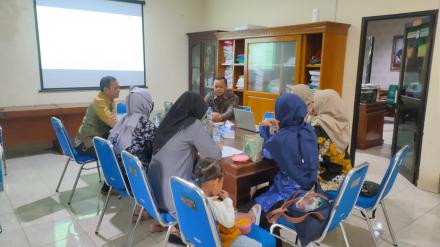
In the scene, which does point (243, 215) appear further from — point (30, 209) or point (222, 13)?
point (222, 13)

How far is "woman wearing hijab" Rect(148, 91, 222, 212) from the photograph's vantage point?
1932 mm

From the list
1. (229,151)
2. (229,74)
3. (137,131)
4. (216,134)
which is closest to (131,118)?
(137,131)

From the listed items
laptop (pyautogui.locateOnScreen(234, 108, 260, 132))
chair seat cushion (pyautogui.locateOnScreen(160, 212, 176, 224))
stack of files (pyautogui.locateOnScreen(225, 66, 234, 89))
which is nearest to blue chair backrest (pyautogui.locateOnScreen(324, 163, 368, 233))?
chair seat cushion (pyautogui.locateOnScreen(160, 212, 176, 224))

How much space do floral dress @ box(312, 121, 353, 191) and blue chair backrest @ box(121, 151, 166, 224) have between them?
44.6 inches

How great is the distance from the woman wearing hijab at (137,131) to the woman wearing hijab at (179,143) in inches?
17.0

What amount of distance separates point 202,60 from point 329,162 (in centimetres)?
404

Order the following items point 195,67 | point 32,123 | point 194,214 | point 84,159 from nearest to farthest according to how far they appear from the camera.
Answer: point 194,214
point 84,159
point 32,123
point 195,67

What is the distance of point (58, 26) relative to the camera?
484 centimetres

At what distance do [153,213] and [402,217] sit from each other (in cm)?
227

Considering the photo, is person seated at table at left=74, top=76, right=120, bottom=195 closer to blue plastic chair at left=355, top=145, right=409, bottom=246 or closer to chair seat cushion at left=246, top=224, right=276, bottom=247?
chair seat cushion at left=246, top=224, right=276, bottom=247

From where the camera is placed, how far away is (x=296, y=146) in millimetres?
1847

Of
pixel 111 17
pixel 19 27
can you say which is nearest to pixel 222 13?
pixel 111 17

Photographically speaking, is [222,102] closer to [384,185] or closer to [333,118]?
[333,118]

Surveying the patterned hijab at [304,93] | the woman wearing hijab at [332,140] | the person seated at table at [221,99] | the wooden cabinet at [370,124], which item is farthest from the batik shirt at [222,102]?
the wooden cabinet at [370,124]
